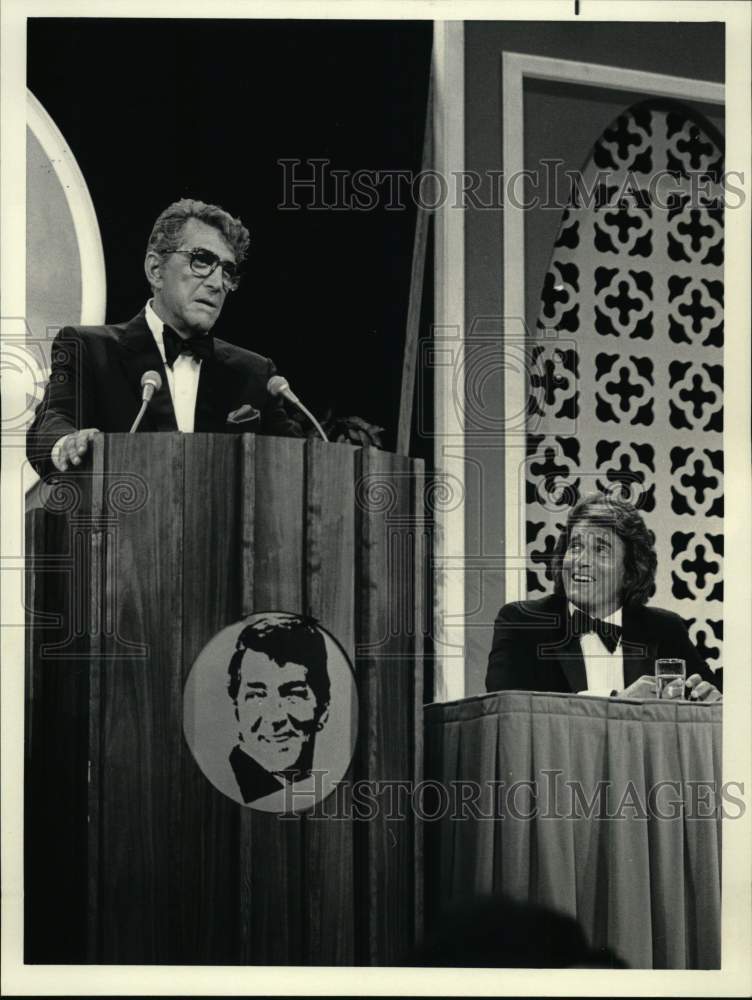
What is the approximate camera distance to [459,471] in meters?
4.43

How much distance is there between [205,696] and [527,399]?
1.24 m

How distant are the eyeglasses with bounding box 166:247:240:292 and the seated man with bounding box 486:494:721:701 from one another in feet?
3.83

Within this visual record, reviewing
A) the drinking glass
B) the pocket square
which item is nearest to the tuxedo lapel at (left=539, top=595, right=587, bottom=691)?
the drinking glass

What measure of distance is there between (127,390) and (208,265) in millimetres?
420

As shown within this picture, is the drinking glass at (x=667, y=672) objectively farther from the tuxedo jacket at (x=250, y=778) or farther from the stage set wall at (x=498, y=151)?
the tuxedo jacket at (x=250, y=778)

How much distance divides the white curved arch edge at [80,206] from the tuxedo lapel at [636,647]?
170 centimetres

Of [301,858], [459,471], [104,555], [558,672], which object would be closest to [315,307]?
[459,471]

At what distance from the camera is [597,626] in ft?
14.6

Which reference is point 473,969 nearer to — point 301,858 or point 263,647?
point 301,858

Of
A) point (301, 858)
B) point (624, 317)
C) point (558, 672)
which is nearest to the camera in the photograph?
point (301, 858)

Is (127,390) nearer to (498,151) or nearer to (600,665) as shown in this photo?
(498,151)

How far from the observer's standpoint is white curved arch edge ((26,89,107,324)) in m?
4.39

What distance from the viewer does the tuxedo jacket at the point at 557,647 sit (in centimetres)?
438

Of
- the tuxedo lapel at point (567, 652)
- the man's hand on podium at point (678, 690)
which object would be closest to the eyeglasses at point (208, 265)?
the tuxedo lapel at point (567, 652)
